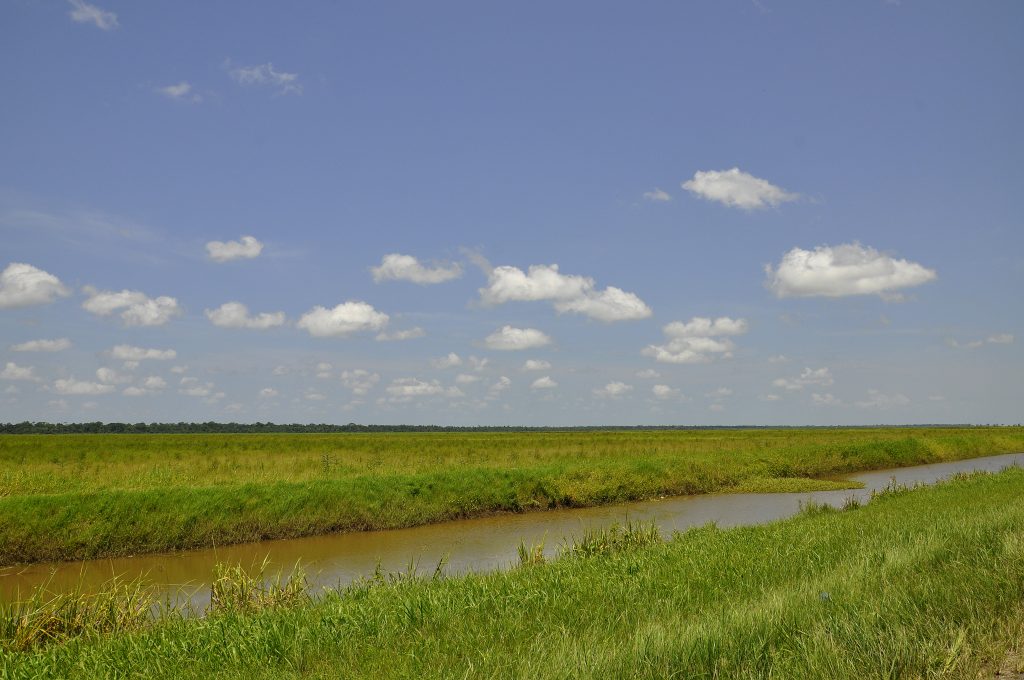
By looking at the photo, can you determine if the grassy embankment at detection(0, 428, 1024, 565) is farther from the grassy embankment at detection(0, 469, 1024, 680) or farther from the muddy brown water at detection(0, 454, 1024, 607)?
the grassy embankment at detection(0, 469, 1024, 680)

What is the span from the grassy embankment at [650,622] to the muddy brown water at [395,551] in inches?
122

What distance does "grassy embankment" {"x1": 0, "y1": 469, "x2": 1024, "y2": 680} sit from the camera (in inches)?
199

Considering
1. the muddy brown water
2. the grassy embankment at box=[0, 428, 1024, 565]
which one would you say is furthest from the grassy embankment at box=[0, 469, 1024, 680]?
the grassy embankment at box=[0, 428, 1024, 565]

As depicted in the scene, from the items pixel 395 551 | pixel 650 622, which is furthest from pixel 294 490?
pixel 650 622

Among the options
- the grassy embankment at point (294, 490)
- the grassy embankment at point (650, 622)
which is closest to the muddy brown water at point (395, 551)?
the grassy embankment at point (294, 490)

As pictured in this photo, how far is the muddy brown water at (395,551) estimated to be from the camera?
15.2 metres

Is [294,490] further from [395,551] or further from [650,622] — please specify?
[650,622]

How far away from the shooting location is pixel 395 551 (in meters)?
18.5

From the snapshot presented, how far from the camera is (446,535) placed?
20.9 metres

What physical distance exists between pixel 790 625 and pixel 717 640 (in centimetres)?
83

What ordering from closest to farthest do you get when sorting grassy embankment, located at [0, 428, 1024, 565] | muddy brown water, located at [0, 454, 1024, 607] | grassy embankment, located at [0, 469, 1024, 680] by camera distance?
grassy embankment, located at [0, 469, 1024, 680], muddy brown water, located at [0, 454, 1024, 607], grassy embankment, located at [0, 428, 1024, 565]

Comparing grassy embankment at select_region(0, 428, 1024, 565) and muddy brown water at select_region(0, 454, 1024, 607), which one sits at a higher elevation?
grassy embankment at select_region(0, 428, 1024, 565)

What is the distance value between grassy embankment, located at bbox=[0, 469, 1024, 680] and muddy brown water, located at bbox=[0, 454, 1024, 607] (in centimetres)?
310

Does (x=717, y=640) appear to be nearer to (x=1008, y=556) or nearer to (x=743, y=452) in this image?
(x=1008, y=556)
